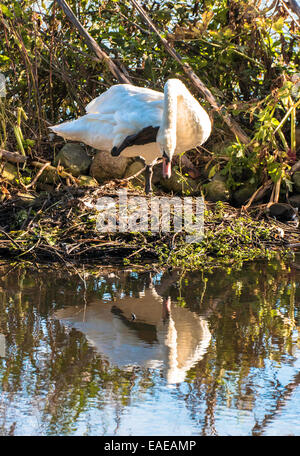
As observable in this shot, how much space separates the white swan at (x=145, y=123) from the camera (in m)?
6.37

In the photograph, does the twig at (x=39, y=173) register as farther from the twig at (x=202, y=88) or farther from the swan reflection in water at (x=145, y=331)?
the swan reflection in water at (x=145, y=331)

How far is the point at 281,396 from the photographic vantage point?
3033mm

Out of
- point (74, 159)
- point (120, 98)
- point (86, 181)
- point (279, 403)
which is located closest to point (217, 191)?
point (86, 181)

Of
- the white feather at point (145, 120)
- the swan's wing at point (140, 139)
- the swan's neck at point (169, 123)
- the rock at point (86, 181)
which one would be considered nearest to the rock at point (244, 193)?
the white feather at point (145, 120)

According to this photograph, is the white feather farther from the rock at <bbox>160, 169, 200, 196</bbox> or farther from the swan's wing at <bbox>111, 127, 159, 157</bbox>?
the rock at <bbox>160, 169, 200, 196</bbox>

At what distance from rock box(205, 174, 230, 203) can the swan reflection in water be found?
3.61 metres

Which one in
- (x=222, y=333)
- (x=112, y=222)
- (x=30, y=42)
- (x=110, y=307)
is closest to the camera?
(x=222, y=333)

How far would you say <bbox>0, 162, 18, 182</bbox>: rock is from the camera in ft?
26.5

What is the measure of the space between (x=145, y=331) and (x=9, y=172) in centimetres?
468

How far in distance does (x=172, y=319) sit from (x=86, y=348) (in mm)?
821

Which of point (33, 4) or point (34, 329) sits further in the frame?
point (33, 4)

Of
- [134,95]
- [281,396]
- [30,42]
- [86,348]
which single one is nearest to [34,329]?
[86,348]

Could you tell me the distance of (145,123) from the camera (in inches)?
260

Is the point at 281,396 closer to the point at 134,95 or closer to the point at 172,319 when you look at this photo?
the point at 172,319
